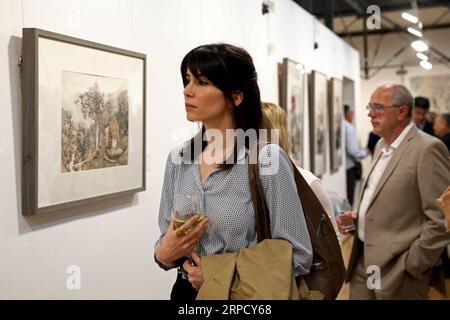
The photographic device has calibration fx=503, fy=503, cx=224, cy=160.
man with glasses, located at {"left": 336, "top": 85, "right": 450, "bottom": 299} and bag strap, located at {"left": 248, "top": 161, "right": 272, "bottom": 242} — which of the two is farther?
man with glasses, located at {"left": 336, "top": 85, "right": 450, "bottom": 299}

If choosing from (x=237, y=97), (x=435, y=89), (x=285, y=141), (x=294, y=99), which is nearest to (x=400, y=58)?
(x=435, y=89)

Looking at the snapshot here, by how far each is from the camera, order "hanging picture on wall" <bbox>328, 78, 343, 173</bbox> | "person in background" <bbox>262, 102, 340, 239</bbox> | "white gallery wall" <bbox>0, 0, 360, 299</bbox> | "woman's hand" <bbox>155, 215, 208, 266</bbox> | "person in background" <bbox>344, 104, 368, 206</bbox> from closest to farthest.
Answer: "woman's hand" <bbox>155, 215, 208, 266</bbox>, "white gallery wall" <bbox>0, 0, 360, 299</bbox>, "person in background" <bbox>262, 102, 340, 239</bbox>, "hanging picture on wall" <bbox>328, 78, 343, 173</bbox>, "person in background" <bbox>344, 104, 368, 206</bbox>

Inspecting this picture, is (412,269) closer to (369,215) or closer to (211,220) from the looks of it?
(369,215)

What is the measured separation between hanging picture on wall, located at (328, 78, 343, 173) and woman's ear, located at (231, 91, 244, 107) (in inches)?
177

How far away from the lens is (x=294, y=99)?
181 inches

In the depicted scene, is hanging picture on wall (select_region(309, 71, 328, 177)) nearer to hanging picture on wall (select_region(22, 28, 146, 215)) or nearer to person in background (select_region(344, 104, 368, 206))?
person in background (select_region(344, 104, 368, 206))

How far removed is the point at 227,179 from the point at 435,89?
27.7 ft

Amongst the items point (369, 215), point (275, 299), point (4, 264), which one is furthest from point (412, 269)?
point (4, 264)

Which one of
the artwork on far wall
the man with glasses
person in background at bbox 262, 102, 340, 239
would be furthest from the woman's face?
the artwork on far wall

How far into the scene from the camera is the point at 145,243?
Result: 2.52 meters

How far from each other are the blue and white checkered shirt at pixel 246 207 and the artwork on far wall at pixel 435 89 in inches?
285

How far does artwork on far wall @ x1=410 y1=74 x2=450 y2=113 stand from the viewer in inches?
325
